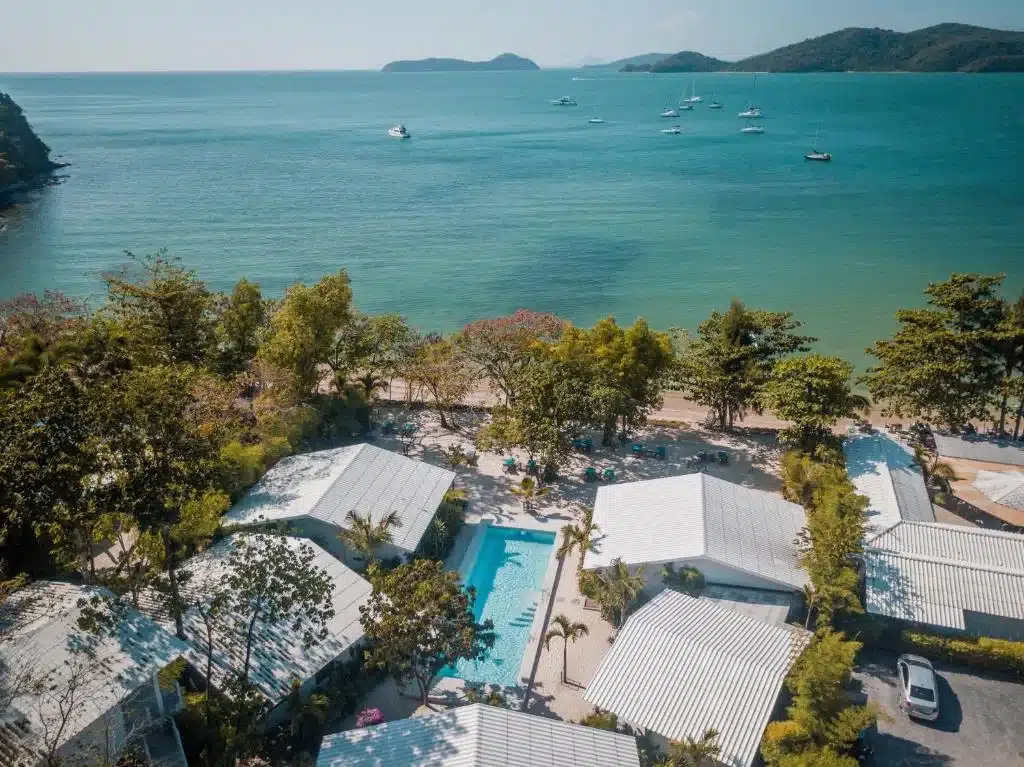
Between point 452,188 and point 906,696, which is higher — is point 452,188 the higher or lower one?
the higher one

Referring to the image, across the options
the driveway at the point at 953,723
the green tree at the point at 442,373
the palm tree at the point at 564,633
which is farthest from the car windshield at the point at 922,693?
the green tree at the point at 442,373

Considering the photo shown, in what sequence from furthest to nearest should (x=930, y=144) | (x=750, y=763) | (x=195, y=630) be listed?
(x=930, y=144) < (x=195, y=630) < (x=750, y=763)

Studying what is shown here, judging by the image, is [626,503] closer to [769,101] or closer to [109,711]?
[109,711]

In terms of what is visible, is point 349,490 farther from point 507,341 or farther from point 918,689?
point 918,689

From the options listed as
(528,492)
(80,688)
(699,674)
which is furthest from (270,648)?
(528,492)

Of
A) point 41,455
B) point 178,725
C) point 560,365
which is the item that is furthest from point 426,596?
point 560,365

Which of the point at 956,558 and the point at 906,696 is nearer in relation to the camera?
the point at 906,696

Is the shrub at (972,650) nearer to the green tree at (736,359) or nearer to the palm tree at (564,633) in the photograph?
the palm tree at (564,633)
